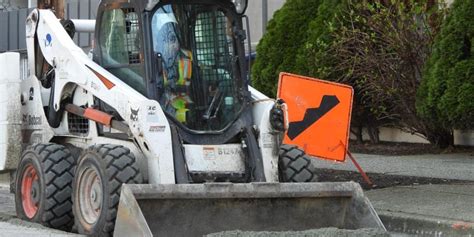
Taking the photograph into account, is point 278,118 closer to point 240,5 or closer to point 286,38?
point 240,5

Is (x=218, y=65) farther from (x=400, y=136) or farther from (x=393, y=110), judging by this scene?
(x=400, y=136)

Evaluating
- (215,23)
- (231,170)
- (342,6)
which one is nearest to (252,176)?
(231,170)

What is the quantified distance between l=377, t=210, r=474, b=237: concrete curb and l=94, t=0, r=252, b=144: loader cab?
72.0 inches

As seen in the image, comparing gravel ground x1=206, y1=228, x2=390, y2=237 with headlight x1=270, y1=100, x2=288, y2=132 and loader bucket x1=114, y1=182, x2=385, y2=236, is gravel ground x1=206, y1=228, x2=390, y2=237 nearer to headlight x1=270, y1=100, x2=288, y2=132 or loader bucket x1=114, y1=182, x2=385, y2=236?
loader bucket x1=114, y1=182, x2=385, y2=236

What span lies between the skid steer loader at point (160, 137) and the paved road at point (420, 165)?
149 inches

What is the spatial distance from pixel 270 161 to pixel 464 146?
7850 millimetres

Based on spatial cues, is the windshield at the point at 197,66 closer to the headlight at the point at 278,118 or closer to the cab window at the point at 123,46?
the cab window at the point at 123,46

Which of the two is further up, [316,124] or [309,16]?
[309,16]

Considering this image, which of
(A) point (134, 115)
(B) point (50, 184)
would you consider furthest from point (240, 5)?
(B) point (50, 184)

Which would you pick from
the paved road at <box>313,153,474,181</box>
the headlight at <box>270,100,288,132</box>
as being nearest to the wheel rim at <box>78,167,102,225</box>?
the headlight at <box>270,100,288,132</box>

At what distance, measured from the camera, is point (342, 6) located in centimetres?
1488

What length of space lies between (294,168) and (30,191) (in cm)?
274

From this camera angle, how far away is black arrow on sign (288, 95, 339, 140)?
10.5 meters

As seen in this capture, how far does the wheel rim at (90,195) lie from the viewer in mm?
7898
